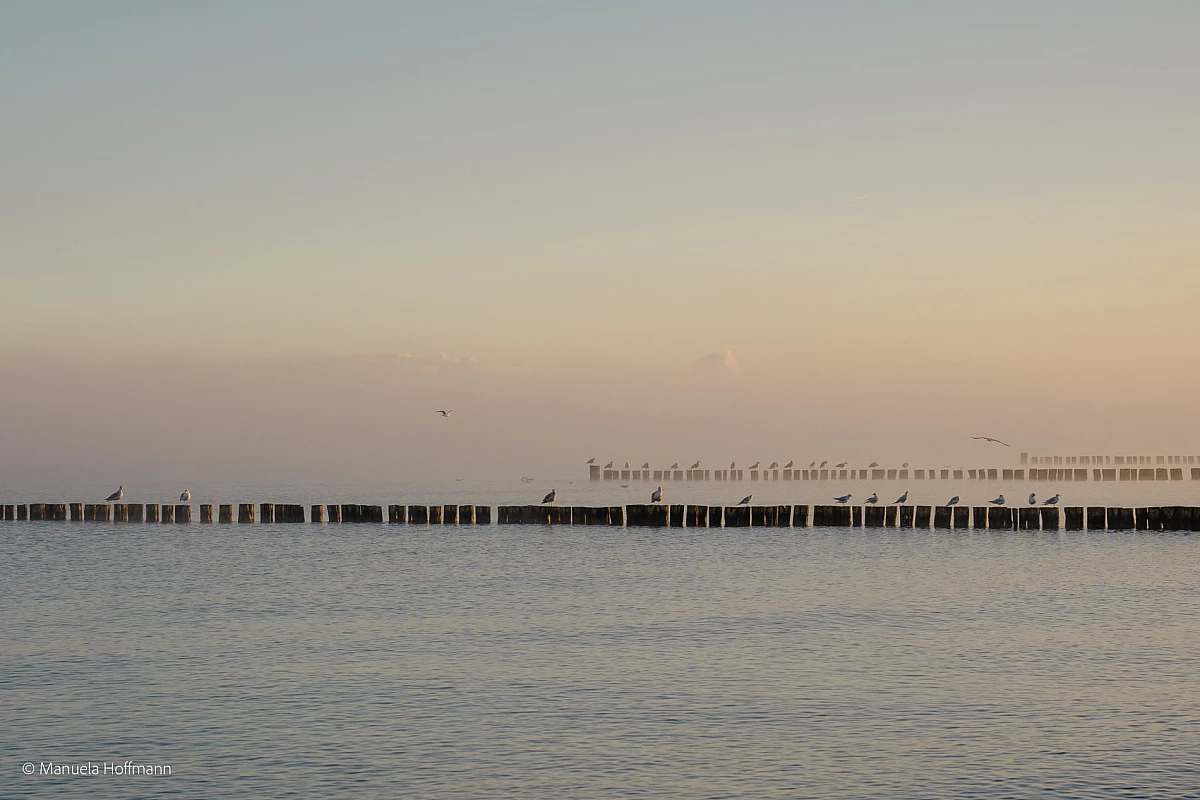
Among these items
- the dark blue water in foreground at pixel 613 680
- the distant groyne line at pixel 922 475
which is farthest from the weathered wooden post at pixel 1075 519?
the distant groyne line at pixel 922 475

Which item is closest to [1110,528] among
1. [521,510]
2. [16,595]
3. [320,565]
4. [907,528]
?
[907,528]

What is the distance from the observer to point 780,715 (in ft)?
53.9

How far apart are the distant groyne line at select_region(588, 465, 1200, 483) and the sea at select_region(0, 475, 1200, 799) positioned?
11783cm

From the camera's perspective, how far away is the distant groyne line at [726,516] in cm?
4856

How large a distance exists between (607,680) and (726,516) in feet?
113

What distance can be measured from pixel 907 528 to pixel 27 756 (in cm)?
4309

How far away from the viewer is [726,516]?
52.9 meters

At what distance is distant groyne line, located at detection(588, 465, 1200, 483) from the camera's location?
147 metres

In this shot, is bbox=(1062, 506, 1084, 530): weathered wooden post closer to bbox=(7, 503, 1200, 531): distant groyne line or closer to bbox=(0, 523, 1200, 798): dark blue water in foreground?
bbox=(7, 503, 1200, 531): distant groyne line

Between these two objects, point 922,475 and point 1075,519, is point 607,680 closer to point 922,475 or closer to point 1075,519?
point 1075,519

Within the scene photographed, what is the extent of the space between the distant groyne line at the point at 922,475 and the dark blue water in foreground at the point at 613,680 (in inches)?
4670

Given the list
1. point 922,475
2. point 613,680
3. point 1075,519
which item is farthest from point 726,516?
point 922,475

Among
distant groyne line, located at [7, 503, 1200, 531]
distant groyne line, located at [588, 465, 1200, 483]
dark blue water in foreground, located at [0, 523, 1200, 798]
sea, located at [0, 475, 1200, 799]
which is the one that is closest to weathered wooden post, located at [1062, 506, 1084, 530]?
distant groyne line, located at [7, 503, 1200, 531]

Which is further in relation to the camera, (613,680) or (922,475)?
(922,475)
